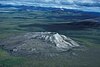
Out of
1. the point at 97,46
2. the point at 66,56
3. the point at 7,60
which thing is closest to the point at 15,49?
the point at 7,60

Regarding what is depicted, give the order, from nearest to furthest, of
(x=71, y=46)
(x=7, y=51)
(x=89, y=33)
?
(x=7, y=51) → (x=71, y=46) → (x=89, y=33)

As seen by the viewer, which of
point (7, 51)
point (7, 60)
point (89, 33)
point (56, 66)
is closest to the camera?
point (56, 66)

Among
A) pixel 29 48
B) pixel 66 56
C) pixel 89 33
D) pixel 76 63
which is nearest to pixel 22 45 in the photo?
pixel 29 48

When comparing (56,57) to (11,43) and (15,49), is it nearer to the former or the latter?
(15,49)

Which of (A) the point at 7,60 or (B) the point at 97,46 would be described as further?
(B) the point at 97,46

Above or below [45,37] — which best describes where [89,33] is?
below

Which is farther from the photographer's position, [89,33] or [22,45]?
[89,33]

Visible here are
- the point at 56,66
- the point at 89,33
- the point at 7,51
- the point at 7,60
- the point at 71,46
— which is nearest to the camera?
the point at 56,66

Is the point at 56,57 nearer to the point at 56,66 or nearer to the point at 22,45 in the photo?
the point at 56,66
